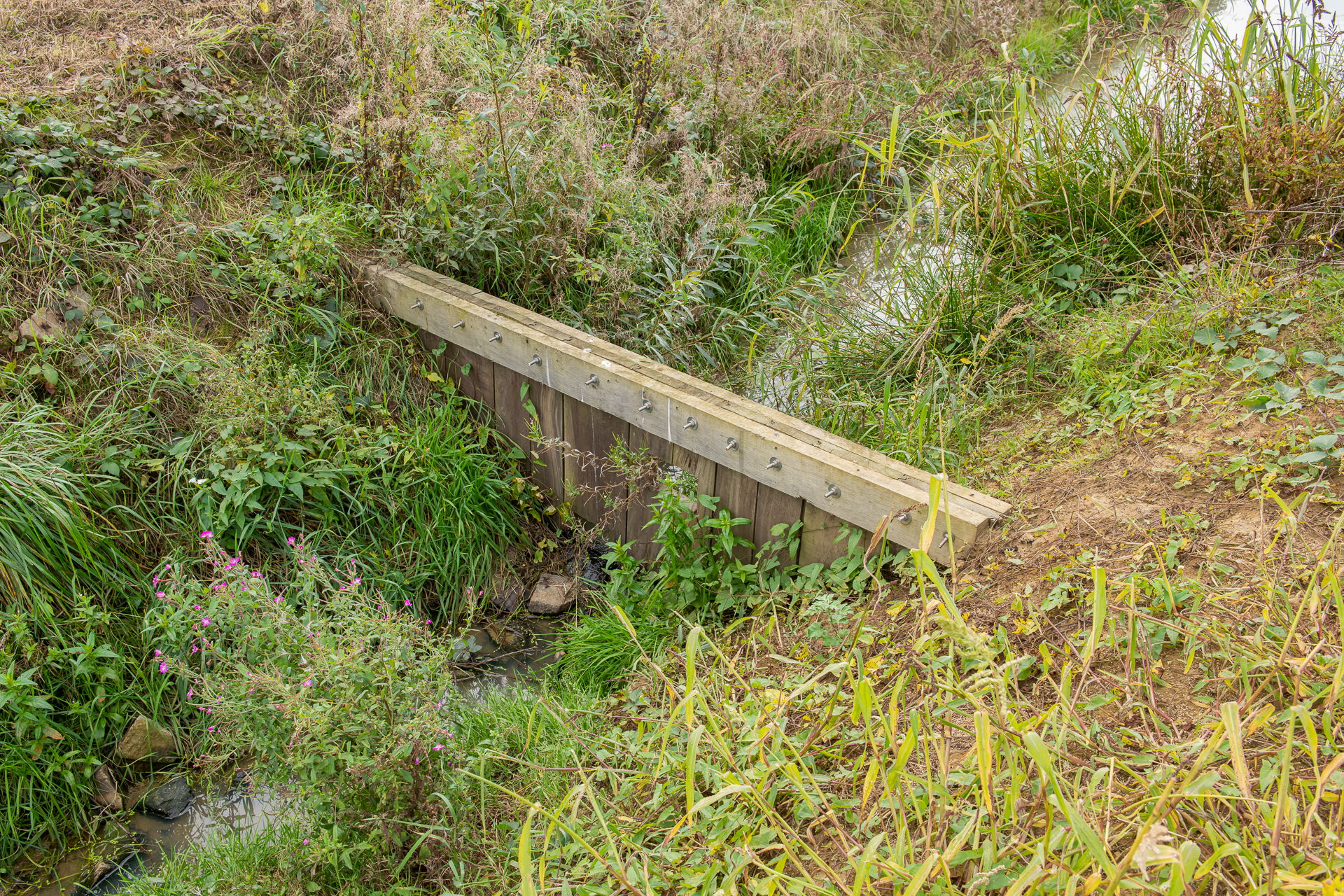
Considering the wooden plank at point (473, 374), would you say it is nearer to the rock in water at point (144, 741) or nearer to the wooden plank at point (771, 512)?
the wooden plank at point (771, 512)

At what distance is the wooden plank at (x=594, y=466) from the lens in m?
3.55

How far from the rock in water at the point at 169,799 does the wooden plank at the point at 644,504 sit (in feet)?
5.74

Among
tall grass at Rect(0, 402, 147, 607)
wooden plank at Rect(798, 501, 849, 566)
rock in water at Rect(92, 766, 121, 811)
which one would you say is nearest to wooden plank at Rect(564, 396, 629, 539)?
wooden plank at Rect(798, 501, 849, 566)

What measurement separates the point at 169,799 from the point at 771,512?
226cm

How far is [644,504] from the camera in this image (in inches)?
139

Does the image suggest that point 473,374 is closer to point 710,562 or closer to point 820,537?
point 710,562

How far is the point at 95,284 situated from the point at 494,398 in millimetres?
1689

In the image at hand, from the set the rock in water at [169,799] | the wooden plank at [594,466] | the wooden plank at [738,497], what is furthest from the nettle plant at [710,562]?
the rock in water at [169,799]

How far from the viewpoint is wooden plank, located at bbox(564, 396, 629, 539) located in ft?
11.7

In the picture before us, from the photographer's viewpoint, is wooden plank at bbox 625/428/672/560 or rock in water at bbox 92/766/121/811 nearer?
rock in water at bbox 92/766/121/811

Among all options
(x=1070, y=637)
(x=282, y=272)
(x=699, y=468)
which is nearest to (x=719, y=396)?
(x=699, y=468)

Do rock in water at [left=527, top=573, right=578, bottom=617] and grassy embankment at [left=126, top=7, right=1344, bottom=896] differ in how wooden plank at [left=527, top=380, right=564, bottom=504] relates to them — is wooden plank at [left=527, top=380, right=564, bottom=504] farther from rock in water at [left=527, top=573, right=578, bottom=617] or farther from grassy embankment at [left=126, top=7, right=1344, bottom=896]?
grassy embankment at [left=126, top=7, right=1344, bottom=896]

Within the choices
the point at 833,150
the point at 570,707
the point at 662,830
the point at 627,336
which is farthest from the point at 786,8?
the point at 662,830

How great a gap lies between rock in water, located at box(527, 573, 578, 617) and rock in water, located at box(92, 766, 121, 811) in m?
1.54
